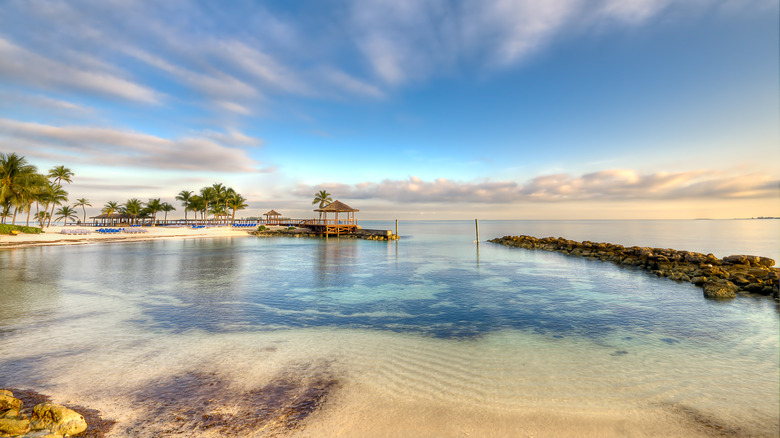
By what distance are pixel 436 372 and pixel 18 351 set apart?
32.9ft

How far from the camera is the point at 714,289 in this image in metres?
14.2

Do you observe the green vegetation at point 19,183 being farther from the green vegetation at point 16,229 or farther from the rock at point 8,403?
the rock at point 8,403

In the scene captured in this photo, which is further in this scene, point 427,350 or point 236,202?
point 236,202

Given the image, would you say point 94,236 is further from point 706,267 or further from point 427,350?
point 706,267

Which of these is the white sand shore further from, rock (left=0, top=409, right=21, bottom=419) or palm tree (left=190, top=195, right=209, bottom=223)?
rock (left=0, top=409, right=21, bottom=419)

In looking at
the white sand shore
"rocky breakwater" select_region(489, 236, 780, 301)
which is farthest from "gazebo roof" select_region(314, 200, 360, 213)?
"rocky breakwater" select_region(489, 236, 780, 301)

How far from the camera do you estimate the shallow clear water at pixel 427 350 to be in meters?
5.11

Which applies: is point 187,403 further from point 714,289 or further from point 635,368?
point 714,289

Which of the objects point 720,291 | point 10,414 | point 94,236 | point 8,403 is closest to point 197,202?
point 94,236

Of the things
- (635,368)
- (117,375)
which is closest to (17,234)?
(117,375)

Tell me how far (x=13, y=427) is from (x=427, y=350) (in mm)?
7268

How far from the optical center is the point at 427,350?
804 centimetres

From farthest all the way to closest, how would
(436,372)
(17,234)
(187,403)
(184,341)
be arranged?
(17,234), (184,341), (436,372), (187,403)

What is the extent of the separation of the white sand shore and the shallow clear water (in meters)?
28.1
